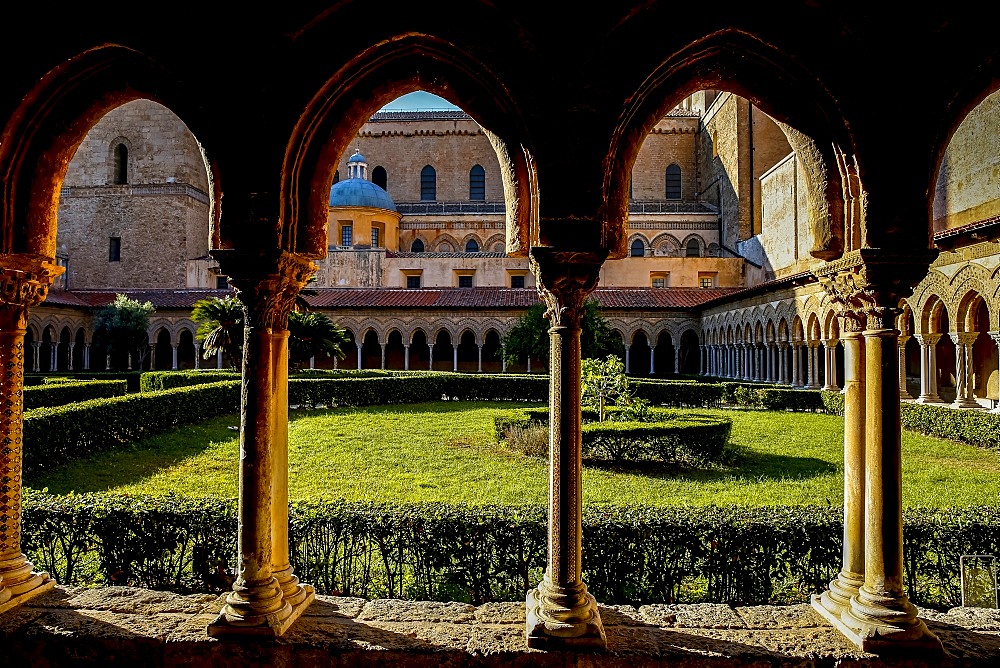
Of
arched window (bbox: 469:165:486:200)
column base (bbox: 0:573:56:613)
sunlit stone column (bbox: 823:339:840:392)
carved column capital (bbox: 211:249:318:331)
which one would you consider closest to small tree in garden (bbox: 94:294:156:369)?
arched window (bbox: 469:165:486:200)

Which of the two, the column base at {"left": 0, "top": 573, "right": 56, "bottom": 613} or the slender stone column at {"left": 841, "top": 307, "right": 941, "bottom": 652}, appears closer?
the slender stone column at {"left": 841, "top": 307, "right": 941, "bottom": 652}

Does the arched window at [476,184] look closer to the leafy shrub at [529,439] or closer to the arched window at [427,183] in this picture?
the arched window at [427,183]

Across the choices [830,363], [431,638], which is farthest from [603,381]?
[830,363]

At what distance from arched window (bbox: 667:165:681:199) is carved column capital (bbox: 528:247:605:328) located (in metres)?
36.4

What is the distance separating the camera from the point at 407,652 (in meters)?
3.09

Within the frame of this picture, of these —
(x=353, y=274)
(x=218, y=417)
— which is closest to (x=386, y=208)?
(x=353, y=274)

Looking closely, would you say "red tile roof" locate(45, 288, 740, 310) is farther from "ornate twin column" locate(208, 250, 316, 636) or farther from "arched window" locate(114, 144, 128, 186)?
"ornate twin column" locate(208, 250, 316, 636)

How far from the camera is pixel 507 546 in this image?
4.34 m

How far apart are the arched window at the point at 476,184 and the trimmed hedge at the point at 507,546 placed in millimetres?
34517

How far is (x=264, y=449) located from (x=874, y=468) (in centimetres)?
286

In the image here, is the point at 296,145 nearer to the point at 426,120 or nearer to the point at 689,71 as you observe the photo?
the point at 689,71

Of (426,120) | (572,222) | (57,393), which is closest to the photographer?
(572,222)

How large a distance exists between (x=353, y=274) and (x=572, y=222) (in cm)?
2886

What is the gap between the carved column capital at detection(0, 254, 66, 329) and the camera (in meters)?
3.66
